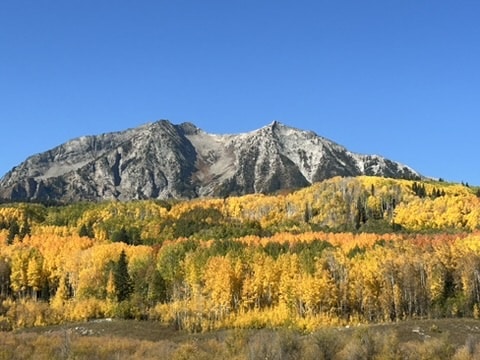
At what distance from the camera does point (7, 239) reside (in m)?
176

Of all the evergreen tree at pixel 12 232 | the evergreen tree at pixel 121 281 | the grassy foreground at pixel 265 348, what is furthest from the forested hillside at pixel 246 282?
the grassy foreground at pixel 265 348

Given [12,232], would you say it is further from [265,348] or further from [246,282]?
[265,348]

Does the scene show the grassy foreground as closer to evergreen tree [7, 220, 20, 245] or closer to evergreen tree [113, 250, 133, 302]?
evergreen tree [113, 250, 133, 302]

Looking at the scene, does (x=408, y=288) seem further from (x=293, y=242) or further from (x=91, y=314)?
(x=91, y=314)

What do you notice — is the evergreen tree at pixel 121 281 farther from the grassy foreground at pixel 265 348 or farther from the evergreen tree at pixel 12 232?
the evergreen tree at pixel 12 232

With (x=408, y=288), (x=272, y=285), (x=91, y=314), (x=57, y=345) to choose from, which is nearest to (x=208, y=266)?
(x=272, y=285)

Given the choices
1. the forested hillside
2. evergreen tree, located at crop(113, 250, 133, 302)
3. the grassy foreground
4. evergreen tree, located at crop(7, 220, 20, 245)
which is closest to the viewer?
the grassy foreground

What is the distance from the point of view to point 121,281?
4973 inches

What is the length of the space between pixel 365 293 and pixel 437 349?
5126cm

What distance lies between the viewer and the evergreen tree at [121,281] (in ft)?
411

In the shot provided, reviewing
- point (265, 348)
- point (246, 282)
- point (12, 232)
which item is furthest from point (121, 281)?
point (12, 232)

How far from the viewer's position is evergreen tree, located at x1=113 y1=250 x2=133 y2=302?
12512cm

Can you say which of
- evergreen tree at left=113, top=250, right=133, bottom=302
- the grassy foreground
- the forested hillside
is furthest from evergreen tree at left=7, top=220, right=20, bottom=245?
the grassy foreground

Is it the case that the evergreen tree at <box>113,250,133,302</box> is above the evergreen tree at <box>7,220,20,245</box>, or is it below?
below
